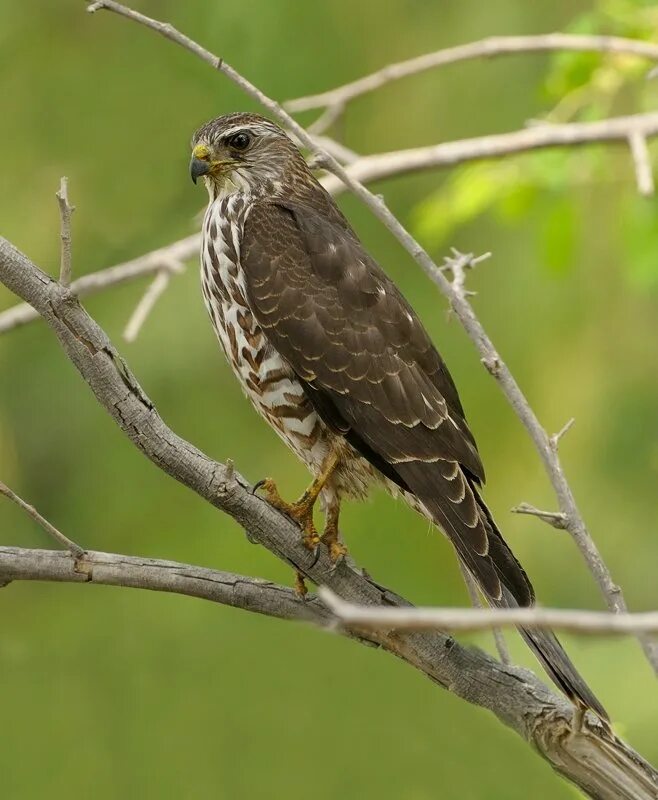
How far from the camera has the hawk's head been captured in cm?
357

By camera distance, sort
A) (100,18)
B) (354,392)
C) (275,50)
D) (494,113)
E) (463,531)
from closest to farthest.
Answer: (463,531) < (354,392) < (275,50) < (494,113) < (100,18)

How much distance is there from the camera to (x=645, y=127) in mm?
3305

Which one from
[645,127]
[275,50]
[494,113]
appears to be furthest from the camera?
[494,113]

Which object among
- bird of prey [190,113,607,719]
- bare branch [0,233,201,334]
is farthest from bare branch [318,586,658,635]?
bare branch [0,233,201,334]

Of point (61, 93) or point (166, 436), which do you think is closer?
point (166, 436)

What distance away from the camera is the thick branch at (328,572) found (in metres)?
2.37

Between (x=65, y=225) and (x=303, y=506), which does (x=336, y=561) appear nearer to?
(x=303, y=506)

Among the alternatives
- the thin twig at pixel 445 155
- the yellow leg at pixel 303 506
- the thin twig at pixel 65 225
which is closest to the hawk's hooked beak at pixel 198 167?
the thin twig at pixel 445 155

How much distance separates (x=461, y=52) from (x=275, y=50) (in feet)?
12.8

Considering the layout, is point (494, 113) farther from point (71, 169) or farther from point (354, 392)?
point (354, 392)

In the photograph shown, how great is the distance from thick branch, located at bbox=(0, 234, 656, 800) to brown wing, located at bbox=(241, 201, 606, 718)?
25 cm

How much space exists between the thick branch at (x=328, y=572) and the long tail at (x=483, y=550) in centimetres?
7

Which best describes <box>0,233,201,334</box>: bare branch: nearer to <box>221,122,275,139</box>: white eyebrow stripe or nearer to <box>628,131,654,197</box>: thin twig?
<box>221,122,275,139</box>: white eyebrow stripe

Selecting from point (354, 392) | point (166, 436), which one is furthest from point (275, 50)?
point (166, 436)
